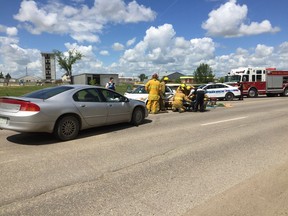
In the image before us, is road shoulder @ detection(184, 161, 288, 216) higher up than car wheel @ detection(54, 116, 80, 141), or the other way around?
car wheel @ detection(54, 116, 80, 141)

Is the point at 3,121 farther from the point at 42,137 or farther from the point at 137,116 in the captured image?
the point at 137,116

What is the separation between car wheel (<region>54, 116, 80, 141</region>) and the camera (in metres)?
6.78

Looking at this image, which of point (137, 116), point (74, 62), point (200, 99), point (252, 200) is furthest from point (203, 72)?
point (252, 200)

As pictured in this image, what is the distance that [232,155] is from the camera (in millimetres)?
5812

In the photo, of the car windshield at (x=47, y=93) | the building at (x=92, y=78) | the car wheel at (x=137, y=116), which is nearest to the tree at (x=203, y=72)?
the building at (x=92, y=78)

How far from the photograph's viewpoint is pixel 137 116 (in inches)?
370

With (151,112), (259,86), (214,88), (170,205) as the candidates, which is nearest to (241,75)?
(259,86)

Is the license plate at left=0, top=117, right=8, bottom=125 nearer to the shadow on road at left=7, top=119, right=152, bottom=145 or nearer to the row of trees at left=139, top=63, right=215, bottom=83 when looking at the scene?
the shadow on road at left=7, top=119, right=152, bottom=145

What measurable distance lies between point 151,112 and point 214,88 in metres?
11.8

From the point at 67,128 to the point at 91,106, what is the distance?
0.93m

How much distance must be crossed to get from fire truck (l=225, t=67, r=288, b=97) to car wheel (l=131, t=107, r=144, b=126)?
59.9ft

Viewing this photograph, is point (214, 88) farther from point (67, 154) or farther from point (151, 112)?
point (67, 154)

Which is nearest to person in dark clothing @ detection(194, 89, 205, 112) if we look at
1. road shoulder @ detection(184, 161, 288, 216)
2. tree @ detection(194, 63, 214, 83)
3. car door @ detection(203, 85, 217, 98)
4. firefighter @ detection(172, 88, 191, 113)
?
firefighter @ detection(172, 88, 191, 113)

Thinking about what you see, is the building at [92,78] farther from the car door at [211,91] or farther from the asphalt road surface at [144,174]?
the asphalt road surface at [144,174]
